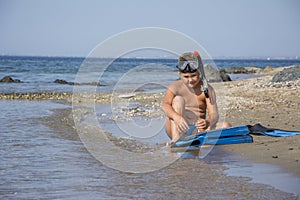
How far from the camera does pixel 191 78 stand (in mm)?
5699

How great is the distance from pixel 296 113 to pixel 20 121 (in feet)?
16.7

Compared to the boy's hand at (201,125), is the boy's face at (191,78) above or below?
above

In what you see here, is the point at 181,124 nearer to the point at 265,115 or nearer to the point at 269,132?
the point at 269,132

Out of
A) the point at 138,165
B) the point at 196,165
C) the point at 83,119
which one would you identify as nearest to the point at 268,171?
the point at 196,165

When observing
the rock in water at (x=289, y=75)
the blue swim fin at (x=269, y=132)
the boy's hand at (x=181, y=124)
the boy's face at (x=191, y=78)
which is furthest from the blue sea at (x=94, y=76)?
the rock in water at (x=289, y=75)

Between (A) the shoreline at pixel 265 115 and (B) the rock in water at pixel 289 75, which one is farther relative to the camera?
(B) the rock in water at pixel 289 75

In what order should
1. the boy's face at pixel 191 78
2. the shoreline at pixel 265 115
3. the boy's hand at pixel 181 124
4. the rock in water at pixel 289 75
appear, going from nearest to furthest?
the shoreline at pixel 265 115, the boy's hand at pixel 181 124, the boy's face at pixel 191 78, the rock in water at pixel 289 75

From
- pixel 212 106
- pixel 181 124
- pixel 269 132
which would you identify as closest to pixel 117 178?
pixel 181 124

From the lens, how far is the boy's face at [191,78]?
223 inches

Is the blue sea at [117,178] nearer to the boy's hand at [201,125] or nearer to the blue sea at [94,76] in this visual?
the boy's hand at [201,125]

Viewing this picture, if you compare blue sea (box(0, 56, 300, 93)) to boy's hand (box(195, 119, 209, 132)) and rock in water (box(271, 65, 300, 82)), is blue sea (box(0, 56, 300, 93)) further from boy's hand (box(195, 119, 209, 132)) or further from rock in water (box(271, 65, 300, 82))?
rock in water (box(271, 65, 300, 82))

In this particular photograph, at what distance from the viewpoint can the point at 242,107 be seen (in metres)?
9.41

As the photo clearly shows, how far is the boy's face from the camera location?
5.66 metres

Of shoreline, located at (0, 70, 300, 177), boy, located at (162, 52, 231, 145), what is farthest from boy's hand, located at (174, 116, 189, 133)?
shoreline, located at (0, 70, 300, 177)
